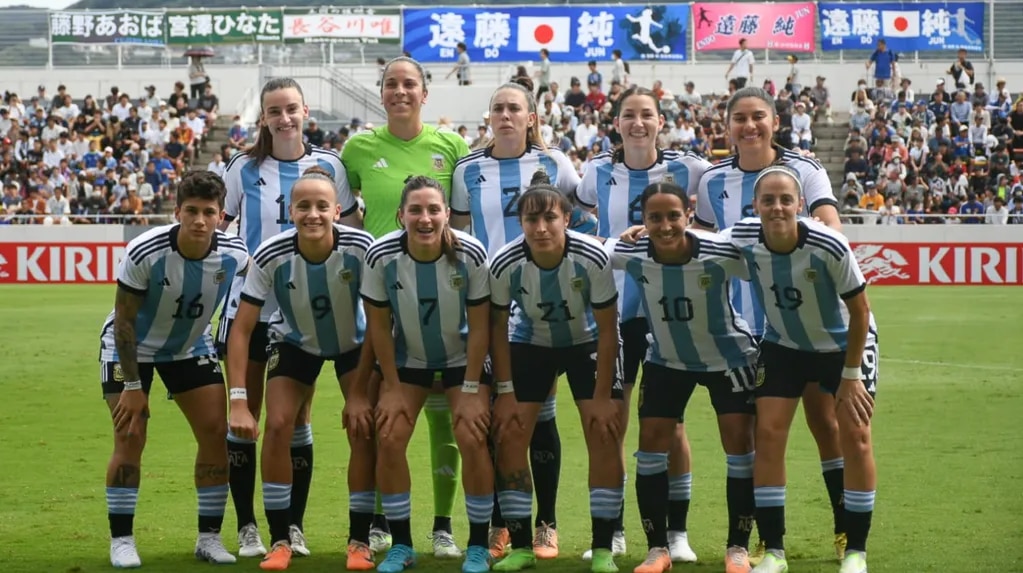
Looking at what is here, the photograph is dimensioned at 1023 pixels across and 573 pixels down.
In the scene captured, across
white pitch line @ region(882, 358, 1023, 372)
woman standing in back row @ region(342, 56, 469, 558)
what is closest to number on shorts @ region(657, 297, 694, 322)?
woman standing in back row @ region(342, 56, 469, 558)

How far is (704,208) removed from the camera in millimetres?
7516

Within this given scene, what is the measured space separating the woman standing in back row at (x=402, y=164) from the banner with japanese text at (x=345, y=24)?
2942 cm

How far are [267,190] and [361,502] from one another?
187 cm

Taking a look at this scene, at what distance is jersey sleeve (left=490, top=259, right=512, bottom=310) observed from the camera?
22.3 feet

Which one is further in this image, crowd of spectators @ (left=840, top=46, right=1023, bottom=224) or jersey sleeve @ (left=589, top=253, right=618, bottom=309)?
crowd of spectators @ (left=840, top=46, right=1023, bottom=224)

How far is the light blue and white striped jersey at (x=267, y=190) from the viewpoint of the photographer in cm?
762

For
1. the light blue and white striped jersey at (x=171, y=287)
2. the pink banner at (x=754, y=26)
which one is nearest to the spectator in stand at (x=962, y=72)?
the pink banner at (x=754, y=26)

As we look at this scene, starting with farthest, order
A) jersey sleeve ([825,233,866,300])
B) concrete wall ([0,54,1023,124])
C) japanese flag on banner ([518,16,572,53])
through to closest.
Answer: concrete wall ([0,54,1023,124]) → japanese flag on banner ([518,16,572,53]) → jersey sleeve ([825,233,866,300])

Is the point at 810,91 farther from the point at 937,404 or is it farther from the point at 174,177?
the point at 937,404

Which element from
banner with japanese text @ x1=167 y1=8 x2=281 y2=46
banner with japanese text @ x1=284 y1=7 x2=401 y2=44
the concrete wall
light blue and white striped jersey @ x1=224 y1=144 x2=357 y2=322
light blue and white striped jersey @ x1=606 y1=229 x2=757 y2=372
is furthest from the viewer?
banner with japanese text @ x1=167 y1=8 x2=281 y2=46

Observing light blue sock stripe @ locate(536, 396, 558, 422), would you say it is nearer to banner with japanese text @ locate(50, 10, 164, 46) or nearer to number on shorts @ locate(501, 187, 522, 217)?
number on shorts @ locate(501, 187, 522, 217)

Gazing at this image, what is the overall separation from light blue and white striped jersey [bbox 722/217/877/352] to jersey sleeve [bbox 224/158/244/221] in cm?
271

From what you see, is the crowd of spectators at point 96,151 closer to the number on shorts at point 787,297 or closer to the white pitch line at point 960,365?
the white pitch line at point 960,365

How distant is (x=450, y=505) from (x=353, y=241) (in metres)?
1.50
